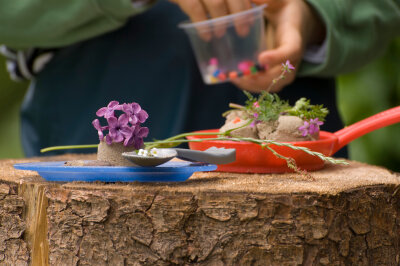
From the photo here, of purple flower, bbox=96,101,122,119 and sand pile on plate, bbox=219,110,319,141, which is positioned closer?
purple flower, bbox=96,101,122,119

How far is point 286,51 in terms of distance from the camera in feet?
3.96

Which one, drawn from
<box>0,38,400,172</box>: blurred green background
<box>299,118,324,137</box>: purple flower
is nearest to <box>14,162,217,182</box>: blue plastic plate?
<box>299,118,324,137</box>: purple flower

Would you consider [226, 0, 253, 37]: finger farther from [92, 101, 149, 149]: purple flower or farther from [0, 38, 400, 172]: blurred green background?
[0, 38, 400, 172]: blurred green background

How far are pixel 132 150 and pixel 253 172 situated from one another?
8.6 inches

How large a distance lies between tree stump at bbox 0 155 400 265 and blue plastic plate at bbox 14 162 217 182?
0.05 feet

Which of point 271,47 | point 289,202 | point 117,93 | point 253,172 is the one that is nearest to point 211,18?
point 271,47

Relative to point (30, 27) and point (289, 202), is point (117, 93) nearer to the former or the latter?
point (30, 27)

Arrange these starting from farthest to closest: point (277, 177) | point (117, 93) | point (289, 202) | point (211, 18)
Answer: point (117, 93), point (211, 18), point (277, 177), point (289, 202)

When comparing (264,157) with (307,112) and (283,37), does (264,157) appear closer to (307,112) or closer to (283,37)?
(307,112)

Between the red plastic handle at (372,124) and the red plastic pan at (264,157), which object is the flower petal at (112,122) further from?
the red plastic handle at (372,124)

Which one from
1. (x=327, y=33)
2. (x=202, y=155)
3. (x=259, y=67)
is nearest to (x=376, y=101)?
(x=327, y=33)

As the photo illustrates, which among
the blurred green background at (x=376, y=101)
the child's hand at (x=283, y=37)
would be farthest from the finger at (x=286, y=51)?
the blurred green background at (x=376, y=101)

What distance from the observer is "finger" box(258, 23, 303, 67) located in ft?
3.95

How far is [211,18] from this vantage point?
1274 millimetres
